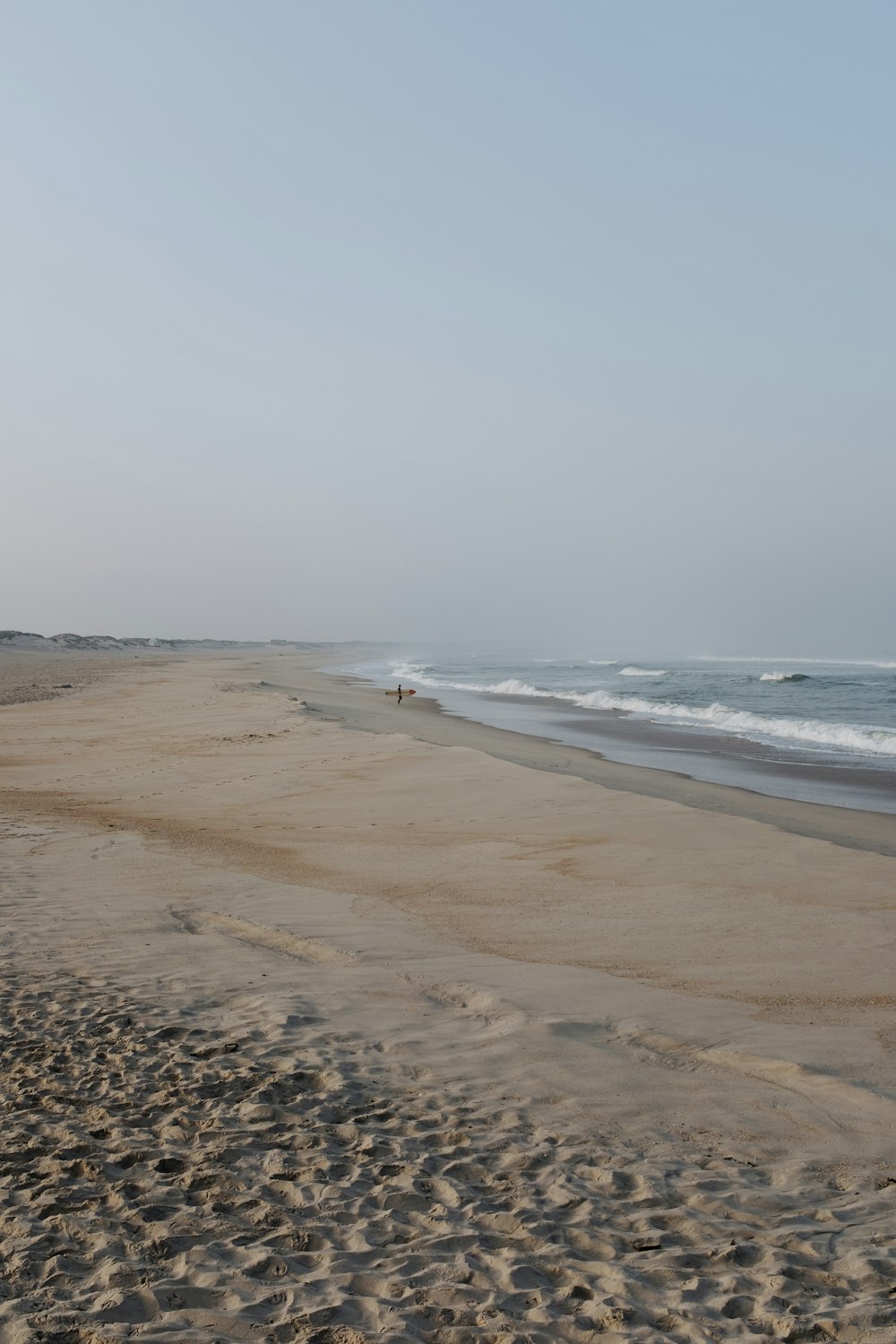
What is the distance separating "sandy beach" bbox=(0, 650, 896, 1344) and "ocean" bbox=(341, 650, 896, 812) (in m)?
6.34

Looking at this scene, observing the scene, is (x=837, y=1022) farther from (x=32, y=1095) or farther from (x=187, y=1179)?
(x=32, y=1095)

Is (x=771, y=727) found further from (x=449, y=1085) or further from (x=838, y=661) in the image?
(x=838, y=661)

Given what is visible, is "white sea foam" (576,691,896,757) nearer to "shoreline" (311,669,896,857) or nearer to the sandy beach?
"shoreline" (311,669,896,857)

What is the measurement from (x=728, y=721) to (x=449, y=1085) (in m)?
24.1

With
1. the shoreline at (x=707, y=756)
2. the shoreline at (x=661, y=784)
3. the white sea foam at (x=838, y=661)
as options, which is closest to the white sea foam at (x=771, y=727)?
the shoreline at (x=707, y=756)

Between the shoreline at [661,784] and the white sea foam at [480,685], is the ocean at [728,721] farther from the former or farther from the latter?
the shoreline at [661,784]

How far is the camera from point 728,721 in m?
27.0

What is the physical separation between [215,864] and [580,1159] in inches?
230

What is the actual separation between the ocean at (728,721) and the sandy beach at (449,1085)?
6.34 m

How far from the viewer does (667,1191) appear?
356 cm

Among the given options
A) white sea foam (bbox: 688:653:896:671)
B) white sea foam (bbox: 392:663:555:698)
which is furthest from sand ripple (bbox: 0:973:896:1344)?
white sea foam (bbox: 688:653:896:671)

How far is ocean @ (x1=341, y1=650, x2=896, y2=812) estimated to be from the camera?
16.4 m

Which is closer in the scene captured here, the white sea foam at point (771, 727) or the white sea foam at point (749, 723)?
the white sea foam at point (771, 727)

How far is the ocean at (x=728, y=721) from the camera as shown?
16.4 metres
